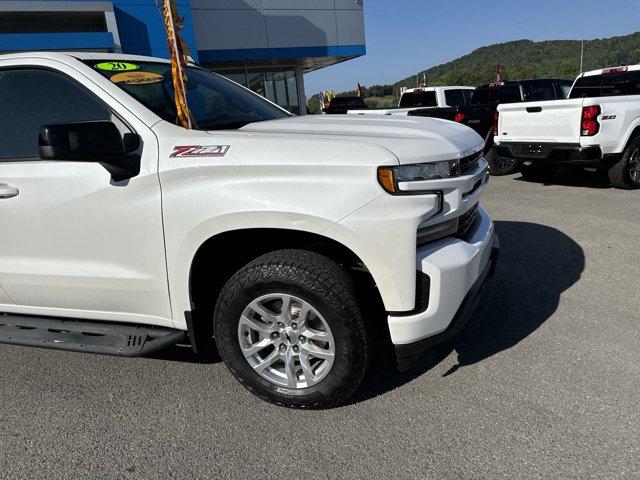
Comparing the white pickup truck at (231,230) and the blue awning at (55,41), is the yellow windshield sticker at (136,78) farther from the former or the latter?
the blue awning at (55,41)

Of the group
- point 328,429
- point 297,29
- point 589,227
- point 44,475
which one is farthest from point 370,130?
point 297,29

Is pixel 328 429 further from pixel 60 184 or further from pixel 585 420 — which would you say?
pixel 60 184

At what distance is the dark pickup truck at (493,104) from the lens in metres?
9.30

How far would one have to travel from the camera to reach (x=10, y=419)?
2631 millimetres

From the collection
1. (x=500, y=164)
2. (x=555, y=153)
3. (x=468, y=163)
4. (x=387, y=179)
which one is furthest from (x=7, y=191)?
(x=500, y=164)

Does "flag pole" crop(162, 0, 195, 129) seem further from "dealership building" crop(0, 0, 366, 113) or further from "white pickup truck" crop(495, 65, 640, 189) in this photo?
"dealership building" crop(0, 0, 366, 113)

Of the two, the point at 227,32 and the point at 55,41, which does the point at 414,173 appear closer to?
the point at 55,41

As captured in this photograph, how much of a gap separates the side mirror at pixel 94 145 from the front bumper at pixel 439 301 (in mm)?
1498

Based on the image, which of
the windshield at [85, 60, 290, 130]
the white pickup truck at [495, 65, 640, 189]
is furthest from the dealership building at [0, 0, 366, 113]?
the windshield at [85, 60, 290, 130]

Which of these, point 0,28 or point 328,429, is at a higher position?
point 0,28

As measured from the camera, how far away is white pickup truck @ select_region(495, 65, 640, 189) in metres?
6.60

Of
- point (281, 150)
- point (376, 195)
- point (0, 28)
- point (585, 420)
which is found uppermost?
point (0, 28)

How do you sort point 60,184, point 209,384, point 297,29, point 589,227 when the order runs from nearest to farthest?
1. point 60,184
2. point 209,384
3. point 589,227
4. point 297,29

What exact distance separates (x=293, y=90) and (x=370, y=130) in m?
21.1
